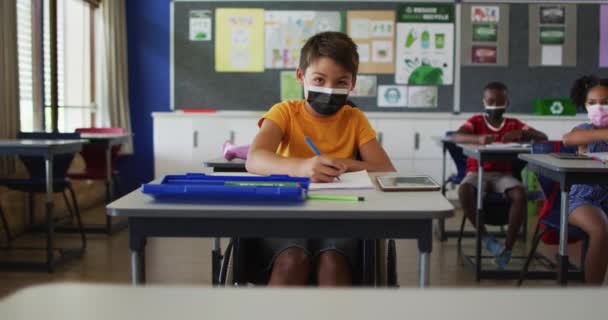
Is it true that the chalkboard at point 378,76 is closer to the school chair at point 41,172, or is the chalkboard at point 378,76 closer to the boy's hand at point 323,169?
the school chair at point 41,172

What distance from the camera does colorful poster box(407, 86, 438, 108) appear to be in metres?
6.11

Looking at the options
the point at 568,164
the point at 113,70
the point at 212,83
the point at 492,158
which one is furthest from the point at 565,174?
the point at 113,70

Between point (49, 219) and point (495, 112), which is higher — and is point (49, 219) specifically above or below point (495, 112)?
below

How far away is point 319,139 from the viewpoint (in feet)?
6.82

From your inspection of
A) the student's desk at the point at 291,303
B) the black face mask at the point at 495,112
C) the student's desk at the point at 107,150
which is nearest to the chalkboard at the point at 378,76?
the student's desk at the point at 107,150

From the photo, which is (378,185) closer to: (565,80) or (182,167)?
(182,167)

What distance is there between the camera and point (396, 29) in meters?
6.08

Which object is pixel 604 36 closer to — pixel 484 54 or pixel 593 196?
pixel 484 54

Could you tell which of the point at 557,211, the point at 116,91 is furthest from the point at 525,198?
the point at 116,91

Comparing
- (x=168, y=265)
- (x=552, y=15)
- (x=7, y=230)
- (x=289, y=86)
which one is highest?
(x=552, y=15)

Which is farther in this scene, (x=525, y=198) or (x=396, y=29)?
(x=396, y=29)

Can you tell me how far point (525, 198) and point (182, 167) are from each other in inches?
129

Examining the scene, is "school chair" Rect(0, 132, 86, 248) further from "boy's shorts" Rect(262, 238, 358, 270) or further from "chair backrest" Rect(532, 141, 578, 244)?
"chair backrest" Rect(532, 141, 578, 244)

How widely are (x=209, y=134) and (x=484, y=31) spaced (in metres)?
2.72
